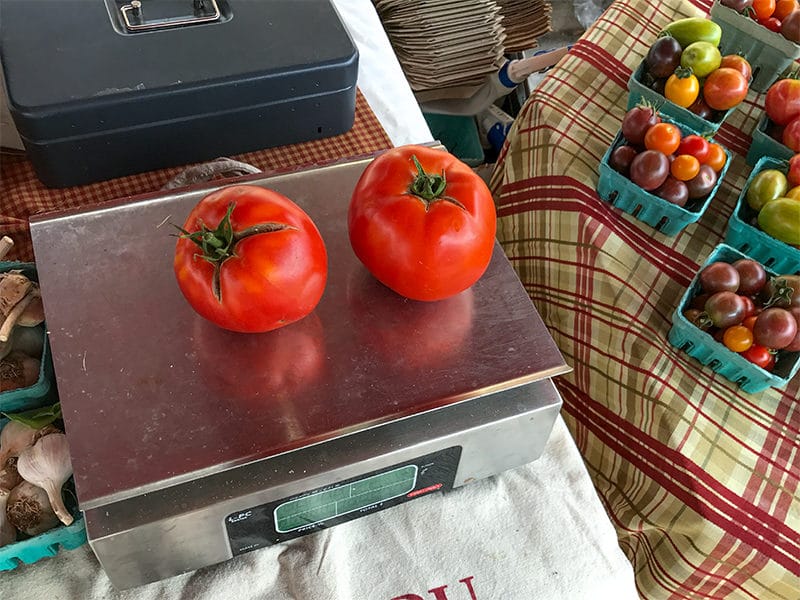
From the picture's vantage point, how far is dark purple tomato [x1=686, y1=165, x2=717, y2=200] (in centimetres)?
102

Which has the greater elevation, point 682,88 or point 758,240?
point 682,88

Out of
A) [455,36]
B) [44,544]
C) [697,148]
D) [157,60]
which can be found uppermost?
[157,60]

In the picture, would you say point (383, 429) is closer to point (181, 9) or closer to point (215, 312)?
point (215, 312)

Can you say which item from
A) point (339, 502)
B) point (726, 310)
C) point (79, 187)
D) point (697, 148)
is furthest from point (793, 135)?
point (79, 187)

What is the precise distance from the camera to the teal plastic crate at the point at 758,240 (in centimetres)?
99

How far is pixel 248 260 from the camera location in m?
0.57

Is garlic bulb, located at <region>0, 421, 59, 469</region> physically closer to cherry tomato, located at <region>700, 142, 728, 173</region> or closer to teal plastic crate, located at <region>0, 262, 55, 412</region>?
teal plastic crate, located at <region>0, 262, 55, 412</region>

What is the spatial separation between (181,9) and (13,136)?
300mm

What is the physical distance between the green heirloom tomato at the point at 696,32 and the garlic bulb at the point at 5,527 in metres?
1.17


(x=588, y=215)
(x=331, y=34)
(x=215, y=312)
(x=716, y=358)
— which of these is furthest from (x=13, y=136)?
(x=716, y=358)

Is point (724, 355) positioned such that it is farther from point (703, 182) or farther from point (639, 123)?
point (639, 123)

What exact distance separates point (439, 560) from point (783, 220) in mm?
671

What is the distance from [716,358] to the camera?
92 cm

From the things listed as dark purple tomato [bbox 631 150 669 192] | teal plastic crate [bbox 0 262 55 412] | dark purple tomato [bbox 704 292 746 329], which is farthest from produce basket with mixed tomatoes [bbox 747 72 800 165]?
teal plastic crate [bbox 0 262 55 412]
